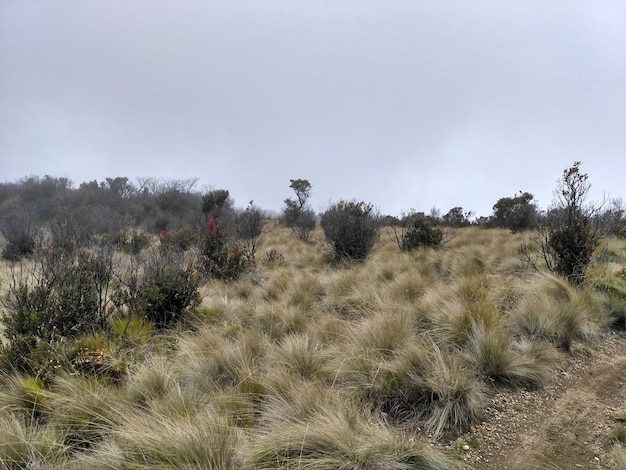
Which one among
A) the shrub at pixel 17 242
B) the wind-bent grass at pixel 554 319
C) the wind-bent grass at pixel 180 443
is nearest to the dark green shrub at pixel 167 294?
the wind-bent grass at pixel 180 443

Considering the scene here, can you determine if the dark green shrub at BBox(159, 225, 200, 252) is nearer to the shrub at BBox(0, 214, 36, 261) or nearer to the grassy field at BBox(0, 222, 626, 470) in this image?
the shrub at BBox(0, 214, 36, 261)

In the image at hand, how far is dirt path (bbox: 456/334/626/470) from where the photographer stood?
2.13 metres

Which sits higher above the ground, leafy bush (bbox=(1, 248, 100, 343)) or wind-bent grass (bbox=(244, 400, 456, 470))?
leafy bush (bbox=(1, 248, 100, 343))

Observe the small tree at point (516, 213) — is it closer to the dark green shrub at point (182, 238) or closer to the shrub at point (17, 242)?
the dark green shrub at point (182, 238)

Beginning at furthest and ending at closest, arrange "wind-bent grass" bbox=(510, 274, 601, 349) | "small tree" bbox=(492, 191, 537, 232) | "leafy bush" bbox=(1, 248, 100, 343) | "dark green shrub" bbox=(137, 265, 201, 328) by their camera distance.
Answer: "small tree" bbox=(492, 191, 537, 232) < "dark green shrub" bbox=(137, 265, 201, 328) < "wind-bent grass" bbox=(510, 274, 601, 349) < "leafy bush" bbox=(1, 248, 100, 343)

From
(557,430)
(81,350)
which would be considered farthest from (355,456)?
(81,350)

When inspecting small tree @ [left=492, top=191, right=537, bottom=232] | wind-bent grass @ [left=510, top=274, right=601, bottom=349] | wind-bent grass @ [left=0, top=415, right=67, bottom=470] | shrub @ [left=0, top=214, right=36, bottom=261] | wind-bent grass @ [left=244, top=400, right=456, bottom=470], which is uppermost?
small tree @ [left=492, top=191, right=537, bottom=232]

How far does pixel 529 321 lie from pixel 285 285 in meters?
4.26

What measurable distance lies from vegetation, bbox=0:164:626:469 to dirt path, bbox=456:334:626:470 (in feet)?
Answer: 0.42

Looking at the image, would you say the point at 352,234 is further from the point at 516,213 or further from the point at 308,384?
the point at 516,213

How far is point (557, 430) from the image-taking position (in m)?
2.39

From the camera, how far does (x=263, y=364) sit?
11.4 ft

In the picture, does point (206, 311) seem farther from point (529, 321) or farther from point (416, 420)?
point (529, 321)

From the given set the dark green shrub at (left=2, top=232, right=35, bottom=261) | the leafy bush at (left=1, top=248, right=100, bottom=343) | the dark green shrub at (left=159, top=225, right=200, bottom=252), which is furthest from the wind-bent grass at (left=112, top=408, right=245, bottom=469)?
the dark green shrub at (left=2, top=232, right=35, bottom=261)
